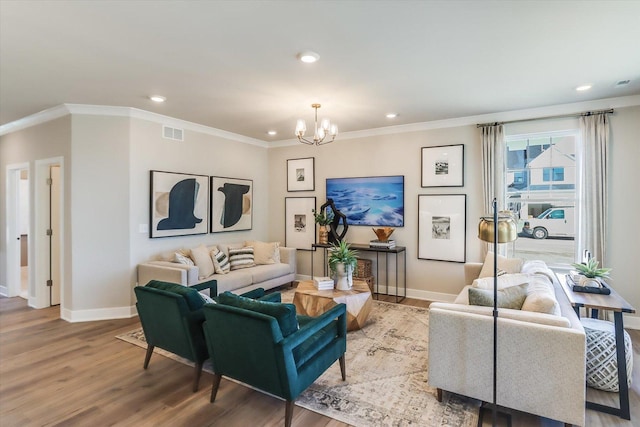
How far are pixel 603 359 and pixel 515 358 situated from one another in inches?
42.7

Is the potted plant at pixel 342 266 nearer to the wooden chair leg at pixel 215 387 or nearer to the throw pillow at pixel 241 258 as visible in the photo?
the wooden chair leg at pixel 215 387

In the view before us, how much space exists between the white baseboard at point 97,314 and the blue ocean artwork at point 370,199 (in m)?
3.63

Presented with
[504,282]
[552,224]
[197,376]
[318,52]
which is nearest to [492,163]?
[552,224]

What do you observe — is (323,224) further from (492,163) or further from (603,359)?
(603,359)

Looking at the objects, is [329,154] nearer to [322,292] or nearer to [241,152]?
[241,152]

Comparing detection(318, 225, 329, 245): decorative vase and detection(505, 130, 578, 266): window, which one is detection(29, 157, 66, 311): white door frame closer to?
detection(318, 225, 329, 245): decorative vase

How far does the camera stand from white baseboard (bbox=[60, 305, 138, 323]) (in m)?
4.34

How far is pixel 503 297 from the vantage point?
257 centimetres

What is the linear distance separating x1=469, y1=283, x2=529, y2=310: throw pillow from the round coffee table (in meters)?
1.49

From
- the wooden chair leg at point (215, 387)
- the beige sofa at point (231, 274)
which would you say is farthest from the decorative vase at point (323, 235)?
the wooden chair leg at point (215, 387)

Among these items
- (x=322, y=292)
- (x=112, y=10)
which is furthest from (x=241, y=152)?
(x=112, y=10)

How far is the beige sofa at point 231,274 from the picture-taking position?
414 cm

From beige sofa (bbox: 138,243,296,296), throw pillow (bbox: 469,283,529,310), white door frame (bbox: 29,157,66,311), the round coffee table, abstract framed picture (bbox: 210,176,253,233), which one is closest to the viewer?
throw pillow (bbox: 469,283,529,310)

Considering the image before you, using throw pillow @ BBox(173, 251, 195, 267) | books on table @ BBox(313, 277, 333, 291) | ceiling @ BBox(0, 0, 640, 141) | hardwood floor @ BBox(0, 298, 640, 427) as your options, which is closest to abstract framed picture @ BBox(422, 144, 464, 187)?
ceiling @ BBox(0, 0, 640, 141)
